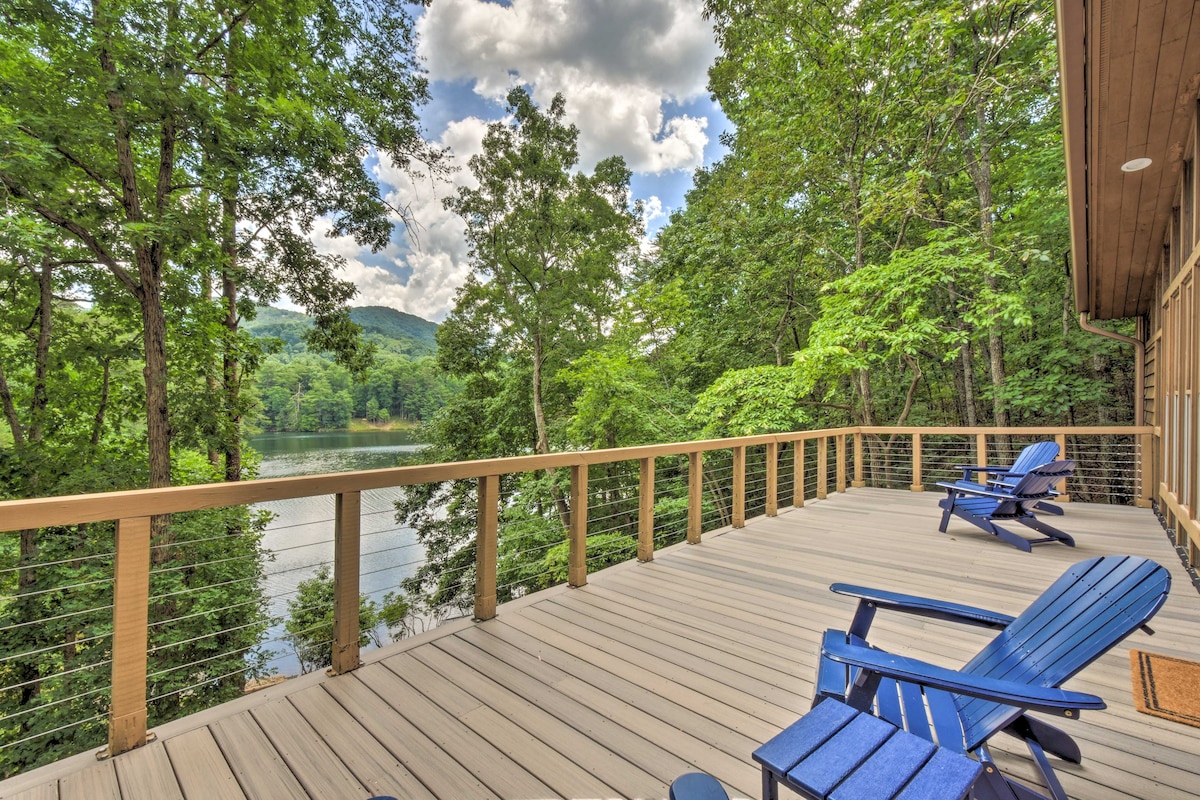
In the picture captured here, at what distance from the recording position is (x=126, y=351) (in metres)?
7.08

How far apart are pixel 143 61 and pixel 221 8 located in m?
1.51

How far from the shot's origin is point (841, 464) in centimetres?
659

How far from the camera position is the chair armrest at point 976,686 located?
1.09 metres

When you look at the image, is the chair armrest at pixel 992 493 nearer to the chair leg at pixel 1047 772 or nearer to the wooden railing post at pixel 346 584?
the chair leg at pixel 1047 772

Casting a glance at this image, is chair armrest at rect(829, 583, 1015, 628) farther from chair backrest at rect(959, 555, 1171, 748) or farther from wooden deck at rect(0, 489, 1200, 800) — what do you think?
wooden deck at rect(0, 489, 1200, 800)

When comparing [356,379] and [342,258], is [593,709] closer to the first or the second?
[342,258]

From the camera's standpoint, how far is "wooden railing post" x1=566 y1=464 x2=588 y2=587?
3.17m

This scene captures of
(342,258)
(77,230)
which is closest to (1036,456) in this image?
(342,258)

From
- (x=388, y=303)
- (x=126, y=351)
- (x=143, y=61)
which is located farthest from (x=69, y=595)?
(x=388, y=303)

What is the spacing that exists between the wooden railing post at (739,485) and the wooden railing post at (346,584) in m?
3.22

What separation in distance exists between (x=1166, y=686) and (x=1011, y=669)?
1.17 metres

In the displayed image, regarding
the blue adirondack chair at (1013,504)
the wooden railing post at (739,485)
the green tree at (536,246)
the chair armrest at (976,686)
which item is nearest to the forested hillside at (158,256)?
the wooden railing post at (739,485)

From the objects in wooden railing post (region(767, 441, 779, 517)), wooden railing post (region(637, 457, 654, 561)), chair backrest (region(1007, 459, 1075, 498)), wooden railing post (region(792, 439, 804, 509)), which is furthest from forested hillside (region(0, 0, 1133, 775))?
chair backrest (region(1007, 459, 1075, 498))

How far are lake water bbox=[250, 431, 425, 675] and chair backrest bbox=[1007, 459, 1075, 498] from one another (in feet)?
25.3
